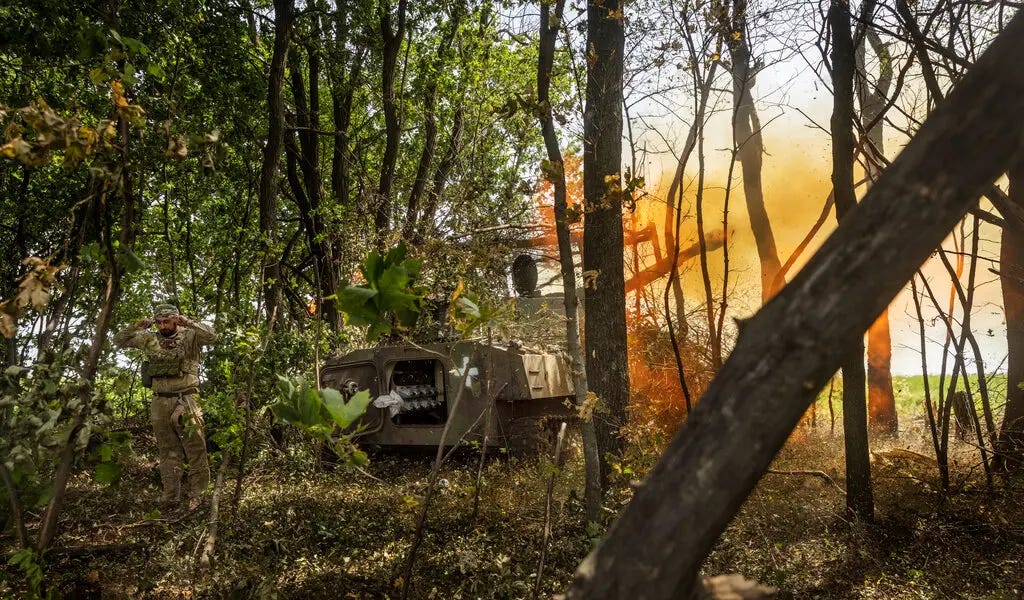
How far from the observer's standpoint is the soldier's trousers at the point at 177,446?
672cm

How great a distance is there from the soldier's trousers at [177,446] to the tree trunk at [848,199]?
5.94 metres

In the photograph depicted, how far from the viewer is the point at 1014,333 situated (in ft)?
23.4

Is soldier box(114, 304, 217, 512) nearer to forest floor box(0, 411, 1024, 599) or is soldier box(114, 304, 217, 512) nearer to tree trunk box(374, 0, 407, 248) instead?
forest floor box(0, 411, 1024, 599)

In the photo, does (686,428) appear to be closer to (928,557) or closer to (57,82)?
(928,557)

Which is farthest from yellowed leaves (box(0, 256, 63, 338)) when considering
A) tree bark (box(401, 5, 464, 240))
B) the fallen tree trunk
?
tree bark (box(401, 5, 464, 240))

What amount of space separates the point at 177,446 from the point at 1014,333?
8.82 m

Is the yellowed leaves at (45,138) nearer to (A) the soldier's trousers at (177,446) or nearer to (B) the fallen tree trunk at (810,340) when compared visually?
(B) the fallen tree trunk at (810,340)

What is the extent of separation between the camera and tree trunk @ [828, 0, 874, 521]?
17.5 ft

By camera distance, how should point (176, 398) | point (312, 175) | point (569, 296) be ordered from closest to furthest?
point (569, 296), point (176, 398), point (312, 175)

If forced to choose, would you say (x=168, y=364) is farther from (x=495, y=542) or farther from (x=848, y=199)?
(x=848, y=199)

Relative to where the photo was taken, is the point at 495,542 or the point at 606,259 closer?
the point at 495,542

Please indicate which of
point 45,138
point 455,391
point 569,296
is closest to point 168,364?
point 455,391

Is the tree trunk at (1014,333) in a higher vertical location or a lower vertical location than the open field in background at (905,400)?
higher

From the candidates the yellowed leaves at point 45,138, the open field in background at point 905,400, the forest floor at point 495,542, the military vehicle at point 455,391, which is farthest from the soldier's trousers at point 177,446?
the open field in background at point 905,400
